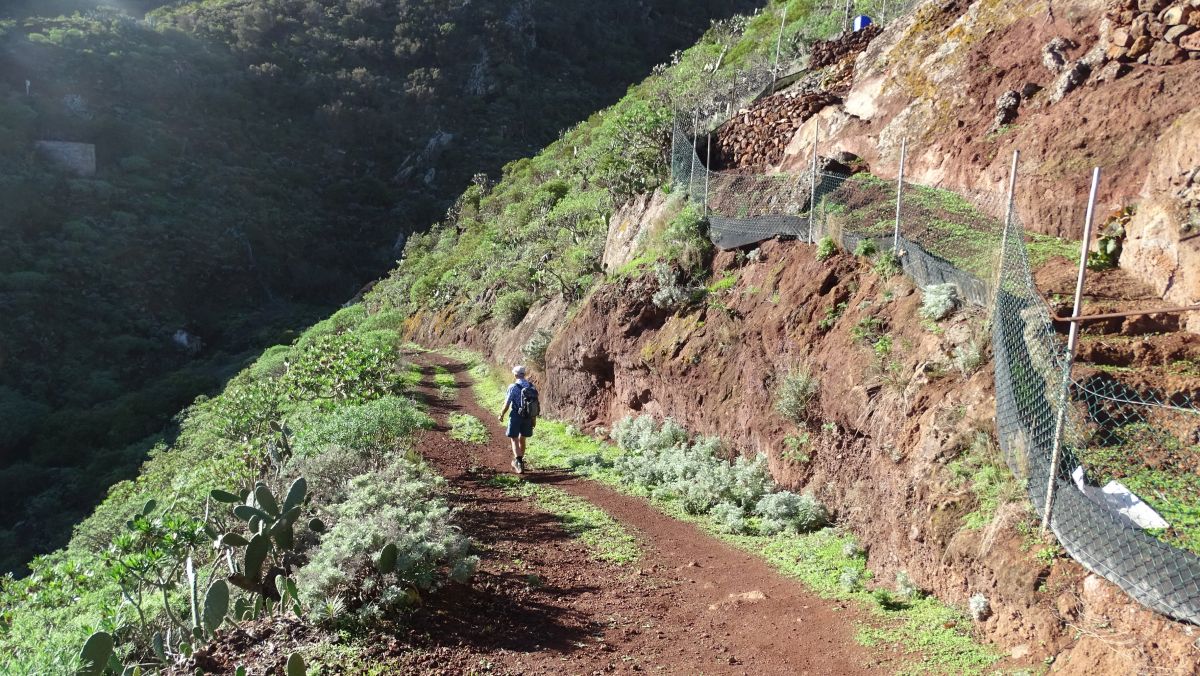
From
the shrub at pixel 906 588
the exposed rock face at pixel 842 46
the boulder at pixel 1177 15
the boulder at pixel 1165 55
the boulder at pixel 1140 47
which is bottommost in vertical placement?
Answer: the shrub at pixel 906 588

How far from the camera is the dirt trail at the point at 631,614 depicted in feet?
14.3

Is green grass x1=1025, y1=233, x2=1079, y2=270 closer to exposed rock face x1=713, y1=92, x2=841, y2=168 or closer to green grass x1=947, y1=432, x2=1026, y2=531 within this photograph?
green grass x1=947, y1=432, x2=1026, y2=531

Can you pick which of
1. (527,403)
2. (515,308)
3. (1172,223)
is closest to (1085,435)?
(1172,223)

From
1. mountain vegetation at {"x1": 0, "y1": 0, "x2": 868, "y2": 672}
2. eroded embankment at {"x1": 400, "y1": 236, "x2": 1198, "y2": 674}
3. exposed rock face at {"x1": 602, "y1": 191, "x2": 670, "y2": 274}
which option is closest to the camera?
eroded embankment at {"x1": 400, "y1": 236, "x2": 1198, "y2": 674}

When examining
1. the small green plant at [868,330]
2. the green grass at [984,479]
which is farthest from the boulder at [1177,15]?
the green grass at [984,479]

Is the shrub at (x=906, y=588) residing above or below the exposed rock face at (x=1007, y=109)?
below

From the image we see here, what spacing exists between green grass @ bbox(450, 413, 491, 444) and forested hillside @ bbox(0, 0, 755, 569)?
15545 mm

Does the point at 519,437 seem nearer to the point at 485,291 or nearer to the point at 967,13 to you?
the point at 967,13

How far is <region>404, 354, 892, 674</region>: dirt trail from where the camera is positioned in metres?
4.34

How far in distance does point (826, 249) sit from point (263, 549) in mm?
6274

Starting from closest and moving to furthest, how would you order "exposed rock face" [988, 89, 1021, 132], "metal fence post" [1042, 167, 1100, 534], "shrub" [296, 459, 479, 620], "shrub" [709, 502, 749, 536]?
"metal fence post" [1042, 167, 1100, 534] < "shrub" [296, 459, 479, 620] < "shrub" [709, 502, 749, 536] < "exposed rock face" [988, 89, 1021, 132]

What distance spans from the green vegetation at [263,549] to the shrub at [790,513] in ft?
9.16

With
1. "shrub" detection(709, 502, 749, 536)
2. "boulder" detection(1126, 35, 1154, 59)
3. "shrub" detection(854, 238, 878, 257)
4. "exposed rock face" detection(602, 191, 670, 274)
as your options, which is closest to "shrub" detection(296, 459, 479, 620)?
"shrub" detection(709, 502, 749, 536)

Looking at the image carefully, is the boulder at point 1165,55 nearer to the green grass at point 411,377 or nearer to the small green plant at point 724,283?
the small green plant at point 724,283
